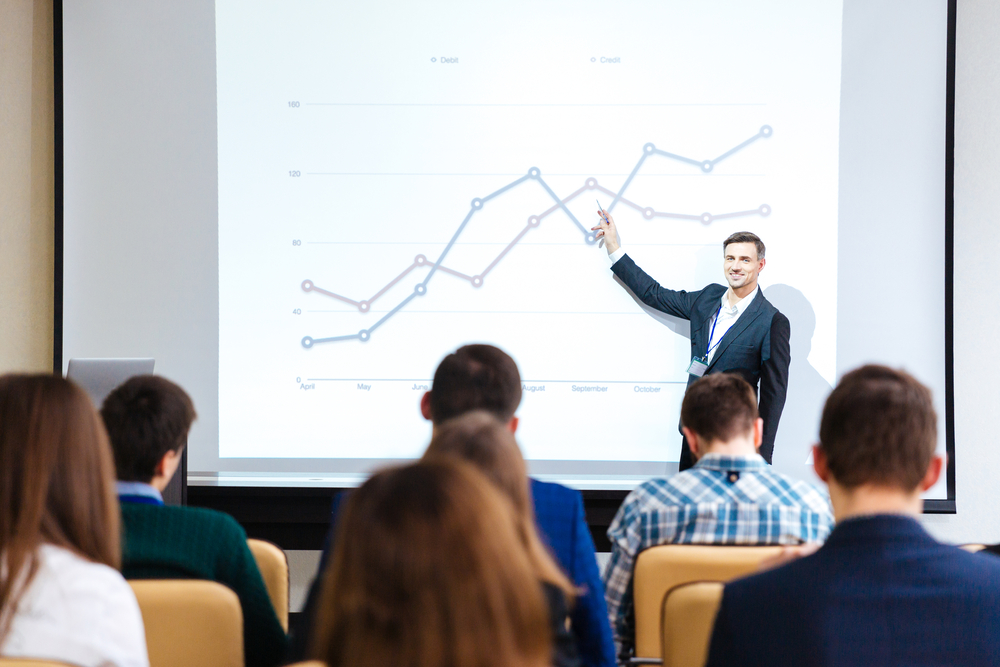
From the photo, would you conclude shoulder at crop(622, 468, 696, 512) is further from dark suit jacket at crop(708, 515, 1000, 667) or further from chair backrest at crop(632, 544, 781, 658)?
dark suit jacket at crop(708, 515, 1000, 667)

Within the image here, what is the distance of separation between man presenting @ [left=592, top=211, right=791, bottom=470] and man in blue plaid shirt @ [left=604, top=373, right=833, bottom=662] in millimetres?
1200

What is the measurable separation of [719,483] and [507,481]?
0.85m

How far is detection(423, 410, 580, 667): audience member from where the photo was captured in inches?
36.3

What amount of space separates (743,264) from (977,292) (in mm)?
1154

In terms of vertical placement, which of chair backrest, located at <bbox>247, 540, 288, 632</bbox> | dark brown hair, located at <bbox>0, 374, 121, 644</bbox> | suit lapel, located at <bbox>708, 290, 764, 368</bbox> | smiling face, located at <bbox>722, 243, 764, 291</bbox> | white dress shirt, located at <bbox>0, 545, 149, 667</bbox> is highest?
smiling face, located at <bbox>722, 243, 764, 291</bbox>

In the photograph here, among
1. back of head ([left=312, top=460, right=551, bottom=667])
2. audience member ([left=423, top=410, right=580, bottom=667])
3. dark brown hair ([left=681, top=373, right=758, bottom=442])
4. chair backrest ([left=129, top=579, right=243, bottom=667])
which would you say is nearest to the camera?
back of head ([left=312, top=460, right=551, bottom=667])

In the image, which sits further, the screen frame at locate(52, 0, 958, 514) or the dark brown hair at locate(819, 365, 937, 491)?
the screen frame at locate(52, 0, 958, 514)

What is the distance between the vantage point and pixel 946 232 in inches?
121

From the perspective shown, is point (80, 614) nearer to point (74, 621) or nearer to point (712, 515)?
point (74, 621)

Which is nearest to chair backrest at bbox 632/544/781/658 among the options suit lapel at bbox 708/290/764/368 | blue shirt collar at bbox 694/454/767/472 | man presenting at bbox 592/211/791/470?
blue shirt collar at bbox 694/454/767/472

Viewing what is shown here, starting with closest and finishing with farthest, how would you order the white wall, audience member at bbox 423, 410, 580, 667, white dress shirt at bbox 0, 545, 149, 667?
audience member at bbox 423, 410, 580, 667 → white dress shirt at bbox 0, 545, 149, 667 → the white wall

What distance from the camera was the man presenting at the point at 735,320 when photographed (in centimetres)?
298

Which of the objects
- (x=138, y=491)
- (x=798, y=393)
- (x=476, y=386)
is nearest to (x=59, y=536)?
(x=138, y=491)

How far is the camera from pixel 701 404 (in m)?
1.91
